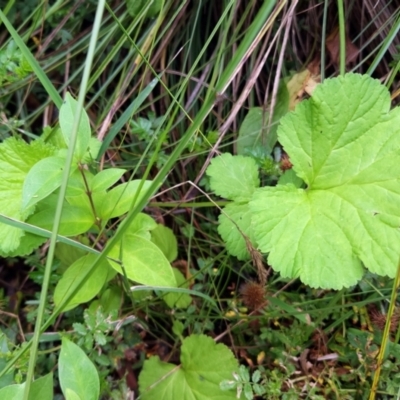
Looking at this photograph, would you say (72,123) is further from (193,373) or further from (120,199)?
(193,373)

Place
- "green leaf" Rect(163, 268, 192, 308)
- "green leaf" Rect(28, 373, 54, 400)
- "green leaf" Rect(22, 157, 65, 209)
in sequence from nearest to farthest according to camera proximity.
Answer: "green leaf" Rect(22, 157, 65, 209) < "green leaf" Rect(28, 373, 54, 400) < "green leaf" Rect(163, 268, 192, 308)

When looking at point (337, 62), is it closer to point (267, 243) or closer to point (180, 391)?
point (267, 243)

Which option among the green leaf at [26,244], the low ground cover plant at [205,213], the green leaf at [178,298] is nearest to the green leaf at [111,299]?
the low ground cover plant at [205,213]

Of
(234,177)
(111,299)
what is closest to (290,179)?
(234,177)

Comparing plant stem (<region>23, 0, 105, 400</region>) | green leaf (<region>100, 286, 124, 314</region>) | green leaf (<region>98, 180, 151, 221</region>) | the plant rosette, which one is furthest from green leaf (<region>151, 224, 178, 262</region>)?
plant stem (<region>23, 0, 105, 400</region>)

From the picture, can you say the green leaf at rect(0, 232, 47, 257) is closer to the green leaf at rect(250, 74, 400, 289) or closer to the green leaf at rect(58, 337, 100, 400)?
the green leaf at rect(58, 337, 100, 400)

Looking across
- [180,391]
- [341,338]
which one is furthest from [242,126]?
[180,391]
